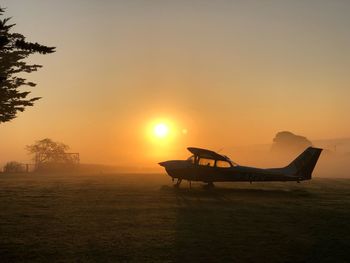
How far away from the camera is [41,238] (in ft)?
34.9

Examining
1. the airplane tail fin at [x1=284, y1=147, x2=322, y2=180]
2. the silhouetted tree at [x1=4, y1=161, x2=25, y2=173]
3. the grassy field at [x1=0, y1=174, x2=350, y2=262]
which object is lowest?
the grassy field at [x1=0, y1=174, x2=350, y2=262]

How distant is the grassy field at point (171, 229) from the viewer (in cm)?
917

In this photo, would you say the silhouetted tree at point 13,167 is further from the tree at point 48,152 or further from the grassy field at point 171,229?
the grassy field at point 171,229

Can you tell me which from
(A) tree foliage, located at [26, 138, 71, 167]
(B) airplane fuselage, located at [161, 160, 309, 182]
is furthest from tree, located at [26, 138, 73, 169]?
(B) airplane fuselage, located at [161, 160, 309, 182]

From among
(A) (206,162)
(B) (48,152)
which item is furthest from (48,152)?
(A) (206,162)

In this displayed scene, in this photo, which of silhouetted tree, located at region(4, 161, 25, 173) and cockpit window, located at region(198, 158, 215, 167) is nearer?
cockpit window, located at region(198, 158, 215, 167)

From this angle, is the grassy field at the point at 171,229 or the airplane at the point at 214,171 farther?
the airplane at the point at 214,171

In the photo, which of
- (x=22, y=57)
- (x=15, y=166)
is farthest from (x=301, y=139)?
(x=22, y=57)

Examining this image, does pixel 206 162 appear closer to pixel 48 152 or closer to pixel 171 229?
pixel 171 229

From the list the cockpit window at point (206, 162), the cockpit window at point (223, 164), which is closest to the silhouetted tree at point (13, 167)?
the cockpit window at point (206, 162)

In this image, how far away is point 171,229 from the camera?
11930 mm

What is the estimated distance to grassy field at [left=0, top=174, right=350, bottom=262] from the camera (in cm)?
917

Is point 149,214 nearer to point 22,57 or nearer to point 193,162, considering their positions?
point 193,162

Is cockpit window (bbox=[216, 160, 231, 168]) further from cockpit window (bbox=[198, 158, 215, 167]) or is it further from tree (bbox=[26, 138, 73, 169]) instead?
tree (bbox=[26, 138, 73, 169])
